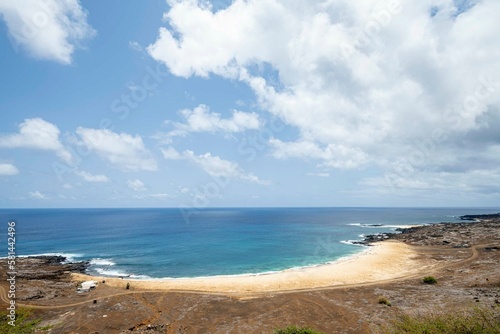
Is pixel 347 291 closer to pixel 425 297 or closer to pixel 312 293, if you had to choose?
pixel 312 293

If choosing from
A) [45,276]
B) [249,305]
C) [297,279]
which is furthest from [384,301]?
[45,276]

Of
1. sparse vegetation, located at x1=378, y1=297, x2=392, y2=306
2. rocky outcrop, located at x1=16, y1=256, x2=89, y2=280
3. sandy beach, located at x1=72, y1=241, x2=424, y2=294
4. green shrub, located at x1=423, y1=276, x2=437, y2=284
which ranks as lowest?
rocky outcrop, located at x1=16, y1=256, x2=89, y2=280

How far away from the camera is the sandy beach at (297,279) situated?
141ft

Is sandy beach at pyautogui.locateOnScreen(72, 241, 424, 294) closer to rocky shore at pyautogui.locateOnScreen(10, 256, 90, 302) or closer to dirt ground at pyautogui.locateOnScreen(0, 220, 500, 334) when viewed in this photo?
dirt ground at pyautogui.locateOnScreen(0, 220, 500, 334)

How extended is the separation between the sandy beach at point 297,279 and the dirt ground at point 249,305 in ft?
10.1

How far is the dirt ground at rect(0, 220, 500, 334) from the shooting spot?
28.8 meters

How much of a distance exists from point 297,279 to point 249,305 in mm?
15377

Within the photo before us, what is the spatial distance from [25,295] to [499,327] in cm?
5221

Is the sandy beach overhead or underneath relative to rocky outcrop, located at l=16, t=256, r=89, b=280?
overhead

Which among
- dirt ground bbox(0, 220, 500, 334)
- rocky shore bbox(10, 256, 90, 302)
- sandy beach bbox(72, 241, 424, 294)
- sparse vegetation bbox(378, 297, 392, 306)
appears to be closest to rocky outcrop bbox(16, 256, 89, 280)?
rocky shore bbox(10, 256, 90, 302)

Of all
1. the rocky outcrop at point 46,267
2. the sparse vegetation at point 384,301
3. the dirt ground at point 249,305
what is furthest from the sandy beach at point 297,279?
the sparse vegetation at point 384,301

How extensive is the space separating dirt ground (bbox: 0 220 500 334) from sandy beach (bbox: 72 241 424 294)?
10.1ft

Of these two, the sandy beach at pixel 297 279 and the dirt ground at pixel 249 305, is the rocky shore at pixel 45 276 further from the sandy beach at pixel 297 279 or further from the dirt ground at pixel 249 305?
the sandy beach at pixel 297 279

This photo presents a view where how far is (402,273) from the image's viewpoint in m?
49.1
